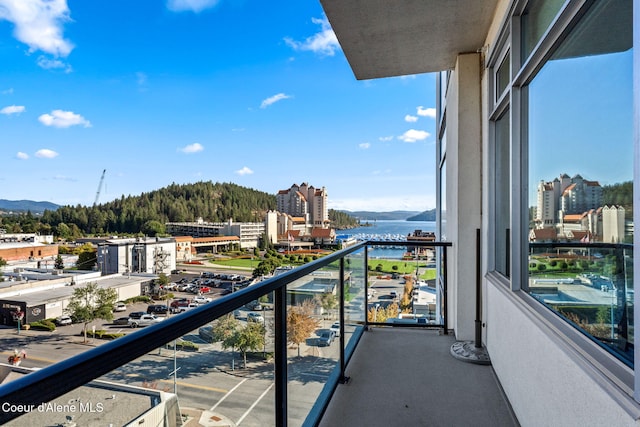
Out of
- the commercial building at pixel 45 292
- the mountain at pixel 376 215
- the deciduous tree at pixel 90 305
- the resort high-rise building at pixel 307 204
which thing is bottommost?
the commercial building at pixel 45 292

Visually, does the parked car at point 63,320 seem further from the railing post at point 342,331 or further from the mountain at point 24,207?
the mountain at point 24,207

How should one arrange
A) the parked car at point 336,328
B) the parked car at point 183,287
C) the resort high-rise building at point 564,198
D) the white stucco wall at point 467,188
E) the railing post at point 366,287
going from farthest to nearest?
the parked car at point 183,287
the railing post at point 366,287
the white stucco wall at point 467,188
the parked car at point 336,328
the resort high-rise building at point 564,198

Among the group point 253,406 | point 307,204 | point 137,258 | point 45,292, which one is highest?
point 307,204

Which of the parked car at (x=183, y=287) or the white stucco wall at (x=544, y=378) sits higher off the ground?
the white stucco wall at (x=544, y=378)

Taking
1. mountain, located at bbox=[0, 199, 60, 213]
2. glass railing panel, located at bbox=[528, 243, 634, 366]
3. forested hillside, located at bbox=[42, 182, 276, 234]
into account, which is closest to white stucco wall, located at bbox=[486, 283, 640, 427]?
glass railing panel, located at bbox=[528, 243, 634, 366]

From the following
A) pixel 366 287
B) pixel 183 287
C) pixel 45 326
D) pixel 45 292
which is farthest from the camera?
pixel 183 287

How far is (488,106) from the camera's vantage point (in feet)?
11.0

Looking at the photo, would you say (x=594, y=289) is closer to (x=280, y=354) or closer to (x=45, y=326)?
(x=280, y=354)

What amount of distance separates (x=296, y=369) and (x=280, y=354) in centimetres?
26

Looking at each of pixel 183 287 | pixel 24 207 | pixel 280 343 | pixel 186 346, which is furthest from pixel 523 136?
pixel 24 207

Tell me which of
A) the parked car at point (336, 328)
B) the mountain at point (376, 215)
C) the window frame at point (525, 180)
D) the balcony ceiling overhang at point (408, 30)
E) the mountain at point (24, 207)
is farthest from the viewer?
the mountain at point (24, 207)

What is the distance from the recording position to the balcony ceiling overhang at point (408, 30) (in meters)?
3.01

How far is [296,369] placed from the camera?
5.86 ft

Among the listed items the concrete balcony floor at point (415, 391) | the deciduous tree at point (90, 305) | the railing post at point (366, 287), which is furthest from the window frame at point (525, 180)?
the deciduous tree at point (90, 305)
